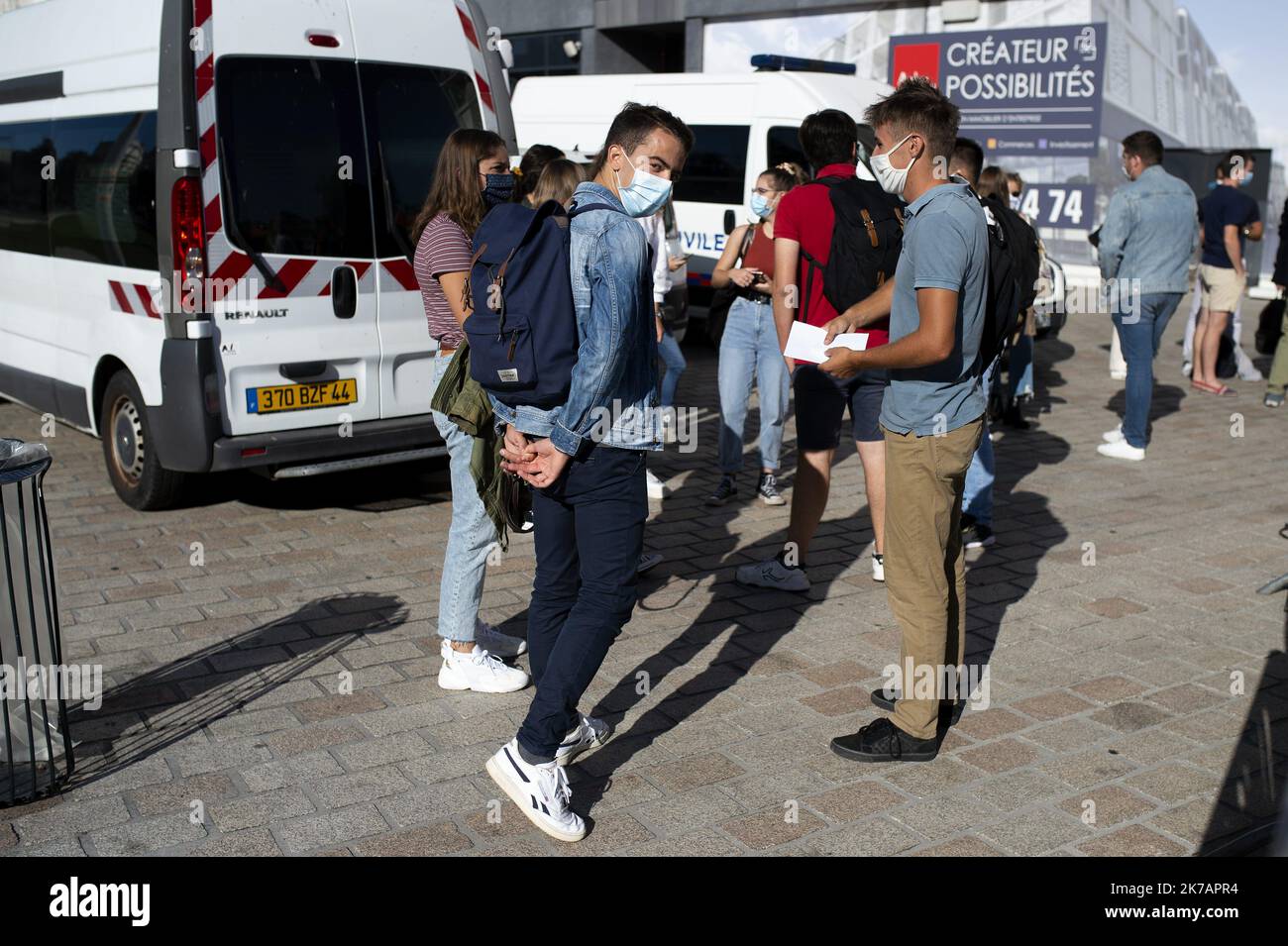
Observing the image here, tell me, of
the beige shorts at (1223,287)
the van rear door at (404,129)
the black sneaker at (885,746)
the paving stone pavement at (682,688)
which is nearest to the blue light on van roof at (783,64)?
the beige shorts at (1223,287)

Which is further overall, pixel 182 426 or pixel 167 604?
pixel 182 426

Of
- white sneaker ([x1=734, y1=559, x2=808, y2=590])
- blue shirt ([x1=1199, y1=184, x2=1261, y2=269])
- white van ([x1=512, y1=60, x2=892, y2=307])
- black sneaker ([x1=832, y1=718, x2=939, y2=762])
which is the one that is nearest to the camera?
black sneaker ([x1=832, y1=718, x2=939, y2=762])

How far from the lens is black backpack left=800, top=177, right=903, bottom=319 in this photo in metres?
5.27

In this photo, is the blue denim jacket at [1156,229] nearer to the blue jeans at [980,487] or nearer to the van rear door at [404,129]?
the blue jeans at [980,487]

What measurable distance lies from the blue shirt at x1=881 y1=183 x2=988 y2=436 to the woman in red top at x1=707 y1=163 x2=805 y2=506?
114 inches

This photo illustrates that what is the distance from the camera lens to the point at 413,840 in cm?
364

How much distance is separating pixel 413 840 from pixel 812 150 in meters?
3.44

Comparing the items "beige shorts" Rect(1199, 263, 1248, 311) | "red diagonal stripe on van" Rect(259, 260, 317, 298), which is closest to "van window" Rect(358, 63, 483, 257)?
"red diagonal stripe on van" Rect(259, 260, 317, 298)

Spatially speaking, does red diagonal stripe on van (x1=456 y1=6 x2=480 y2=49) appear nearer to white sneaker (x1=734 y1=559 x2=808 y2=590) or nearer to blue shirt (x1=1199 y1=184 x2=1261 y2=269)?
white sneaker (x1=734 y1=559 x2=808 y2=590)

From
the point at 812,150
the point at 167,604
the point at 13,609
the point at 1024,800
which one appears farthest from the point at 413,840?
the point at 812,150

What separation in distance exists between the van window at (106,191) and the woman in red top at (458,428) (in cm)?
248

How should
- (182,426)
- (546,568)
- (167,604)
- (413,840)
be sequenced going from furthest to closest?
(182,426) → (167,604) → (546,568) → (413,840)
